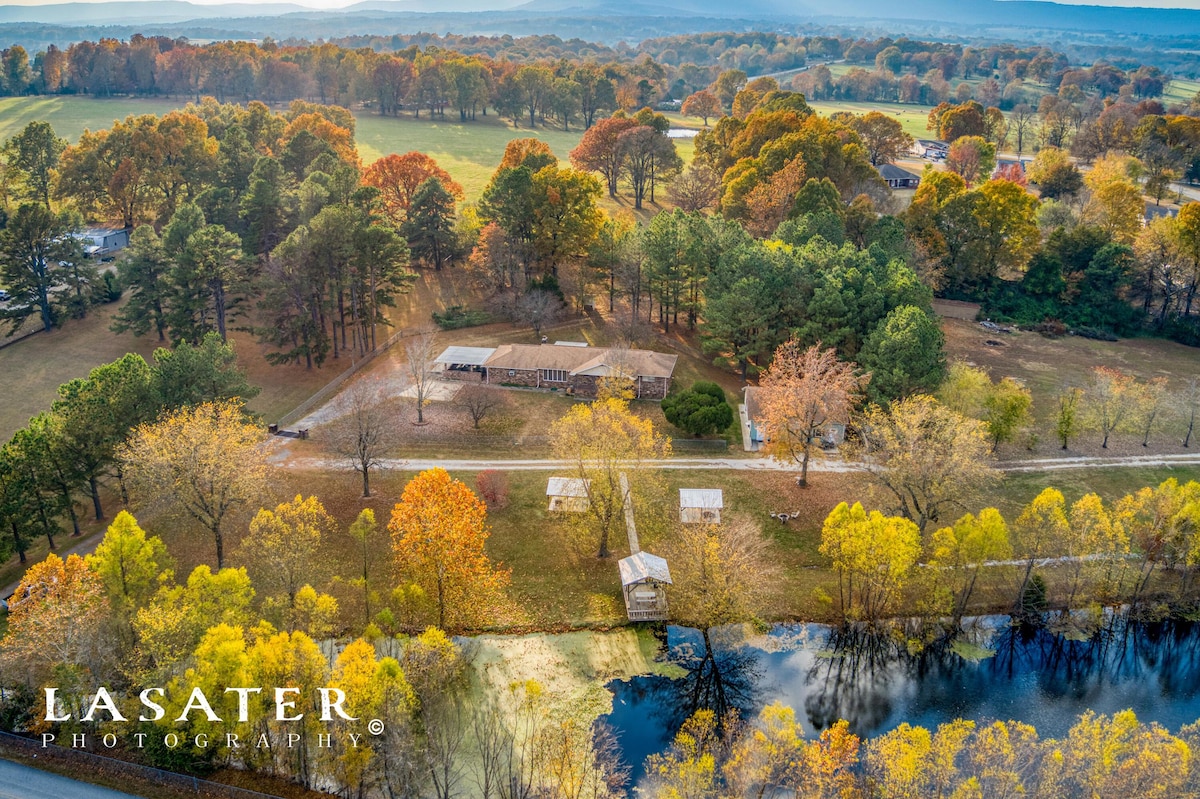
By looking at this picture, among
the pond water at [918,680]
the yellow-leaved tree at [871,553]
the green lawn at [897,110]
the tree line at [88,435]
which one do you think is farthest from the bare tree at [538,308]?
the green lawn at [897,110]

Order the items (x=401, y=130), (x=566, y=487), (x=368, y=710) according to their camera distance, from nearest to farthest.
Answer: (x=368, y=710) → (x=566, y=487) → (x=401, y=130)

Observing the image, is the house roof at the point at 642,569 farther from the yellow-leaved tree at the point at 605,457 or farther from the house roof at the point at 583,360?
the house roof at the point at 583,360

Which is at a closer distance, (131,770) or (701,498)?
(131,770)

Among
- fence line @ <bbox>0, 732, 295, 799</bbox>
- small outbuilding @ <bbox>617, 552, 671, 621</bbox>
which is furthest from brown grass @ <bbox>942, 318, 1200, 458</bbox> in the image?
fence line @ <bbox>0, 732, 295, 799</bbox>

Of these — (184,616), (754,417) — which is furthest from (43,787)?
(754,417)

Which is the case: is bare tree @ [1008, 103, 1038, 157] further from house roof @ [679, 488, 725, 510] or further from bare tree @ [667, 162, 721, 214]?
house roof @ [679, 488, 725, 510]

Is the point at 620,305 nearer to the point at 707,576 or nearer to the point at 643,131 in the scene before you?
the point at 643,131

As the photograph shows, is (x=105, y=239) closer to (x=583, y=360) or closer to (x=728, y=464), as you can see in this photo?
(x=583, y=360)

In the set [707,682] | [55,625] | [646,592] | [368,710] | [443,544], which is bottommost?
[707,682]
